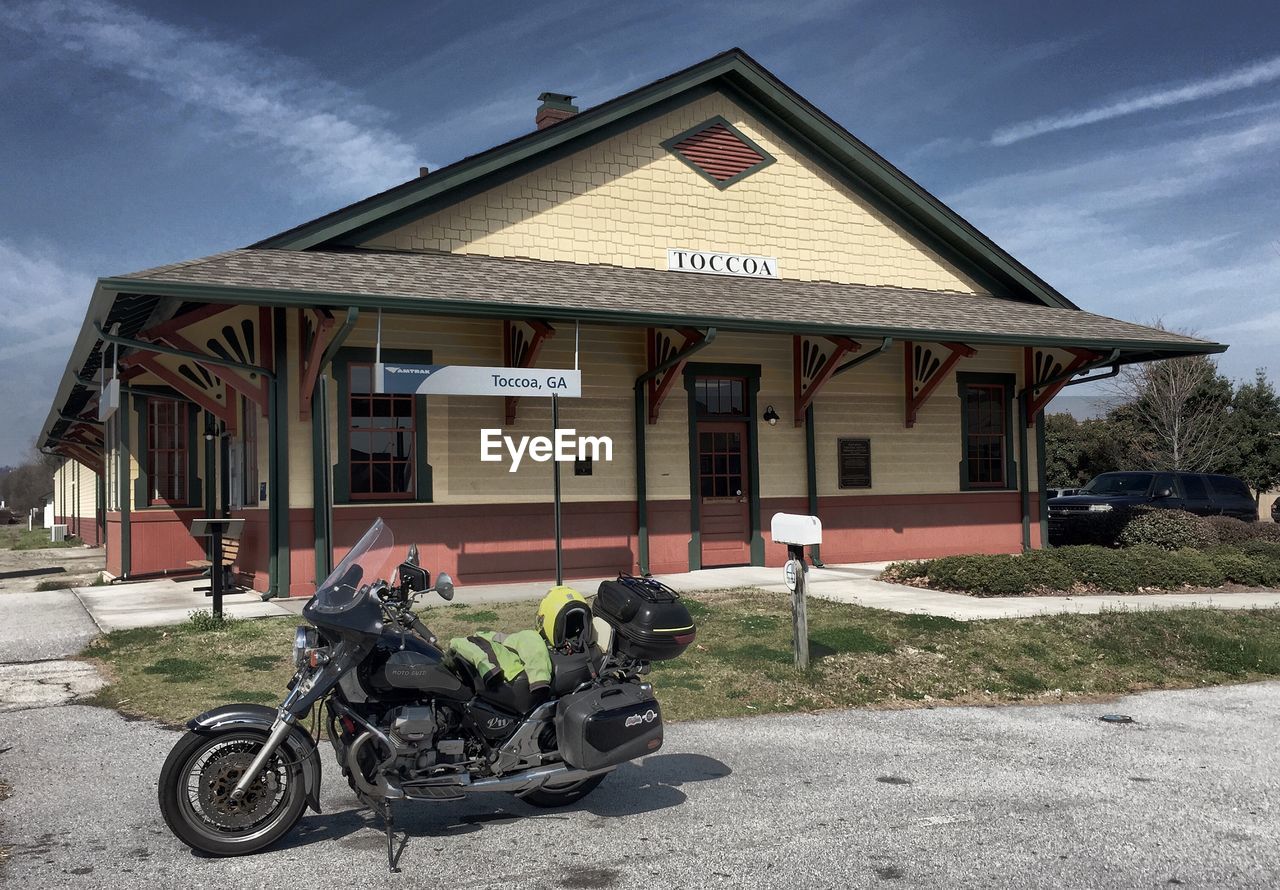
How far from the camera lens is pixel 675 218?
16.1 metres

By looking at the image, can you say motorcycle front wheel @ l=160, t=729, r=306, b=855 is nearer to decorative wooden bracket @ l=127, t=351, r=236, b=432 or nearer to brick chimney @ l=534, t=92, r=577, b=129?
decorative wooden bracket @ l=127, t=351, r=236, b=432

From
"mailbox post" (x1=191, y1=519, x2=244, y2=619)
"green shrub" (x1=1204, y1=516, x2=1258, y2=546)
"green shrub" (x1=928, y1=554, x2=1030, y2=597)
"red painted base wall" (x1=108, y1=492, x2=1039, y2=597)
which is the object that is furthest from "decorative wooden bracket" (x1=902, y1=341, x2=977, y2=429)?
"mailbox post" (x1=191, y1=519, x2=244, y2=619)

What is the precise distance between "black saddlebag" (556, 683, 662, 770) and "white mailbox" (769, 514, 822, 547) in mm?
2623

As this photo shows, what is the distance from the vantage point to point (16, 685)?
8031mm

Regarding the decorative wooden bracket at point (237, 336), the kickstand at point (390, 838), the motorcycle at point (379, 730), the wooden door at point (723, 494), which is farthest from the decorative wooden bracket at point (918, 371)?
the kickstand at point (390, 838)

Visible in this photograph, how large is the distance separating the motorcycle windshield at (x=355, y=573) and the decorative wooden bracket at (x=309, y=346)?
7.89m

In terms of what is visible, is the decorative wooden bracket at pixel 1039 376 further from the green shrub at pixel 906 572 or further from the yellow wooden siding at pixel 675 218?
the green shrub at pixel 906 572

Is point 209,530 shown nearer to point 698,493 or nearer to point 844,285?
point 698,493

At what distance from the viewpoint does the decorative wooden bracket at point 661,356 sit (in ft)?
47.2

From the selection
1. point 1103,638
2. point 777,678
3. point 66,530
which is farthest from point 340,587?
point 66,530

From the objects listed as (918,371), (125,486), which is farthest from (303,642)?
(918,371)

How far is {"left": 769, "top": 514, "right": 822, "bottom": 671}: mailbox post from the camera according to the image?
7.31 metres

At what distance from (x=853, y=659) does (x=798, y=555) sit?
1.12 metres

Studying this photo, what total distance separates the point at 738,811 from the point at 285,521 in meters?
8.92
